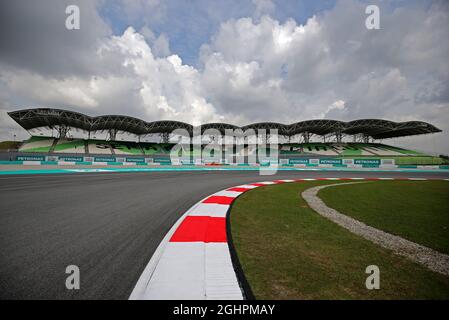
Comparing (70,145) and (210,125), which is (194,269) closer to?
(210,125)

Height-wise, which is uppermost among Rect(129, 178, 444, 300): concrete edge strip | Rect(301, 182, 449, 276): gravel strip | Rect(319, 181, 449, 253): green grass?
Rect(129, 178, 444, 300): concrete edge strip

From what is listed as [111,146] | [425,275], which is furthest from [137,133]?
[425,275]

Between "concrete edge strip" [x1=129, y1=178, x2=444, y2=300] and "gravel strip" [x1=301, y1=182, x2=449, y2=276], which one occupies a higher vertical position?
"concrete edge strip" [x1=129, y1=178, x2=444, y2=300]

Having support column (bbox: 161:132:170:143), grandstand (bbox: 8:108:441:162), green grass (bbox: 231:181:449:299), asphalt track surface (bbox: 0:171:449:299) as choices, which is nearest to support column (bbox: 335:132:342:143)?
grandstand (bbox: 8:108:441:162)

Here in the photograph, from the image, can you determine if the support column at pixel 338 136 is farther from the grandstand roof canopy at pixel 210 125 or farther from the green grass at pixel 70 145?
the green grass at pixel 70 145

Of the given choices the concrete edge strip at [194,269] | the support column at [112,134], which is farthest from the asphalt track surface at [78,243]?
the support column at [112,134]

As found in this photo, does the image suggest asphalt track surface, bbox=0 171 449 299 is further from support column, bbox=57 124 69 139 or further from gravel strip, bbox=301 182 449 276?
support column, bbox=57 124 69 139

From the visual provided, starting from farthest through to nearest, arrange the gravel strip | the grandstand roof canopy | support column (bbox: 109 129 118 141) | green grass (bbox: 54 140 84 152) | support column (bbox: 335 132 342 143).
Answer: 1. support column (bbox: 335 132 342 143)
2. support column (bbox: 109 129 118 141)
3. green grass (bbox: 54 140 84 152)
4. the grandstand roof canopy
5. the gravel strip

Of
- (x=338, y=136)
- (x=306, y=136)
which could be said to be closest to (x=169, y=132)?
(x=306, y=136)

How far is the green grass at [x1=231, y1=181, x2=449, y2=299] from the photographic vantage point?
1.44 metres

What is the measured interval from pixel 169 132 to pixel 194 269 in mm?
46349
